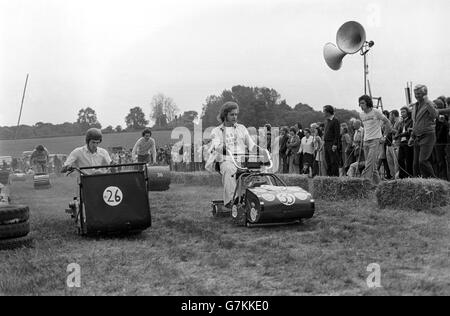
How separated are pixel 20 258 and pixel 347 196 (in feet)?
20.6

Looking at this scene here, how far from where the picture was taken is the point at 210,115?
2497cm

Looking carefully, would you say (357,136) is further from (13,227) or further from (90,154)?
(13,227)

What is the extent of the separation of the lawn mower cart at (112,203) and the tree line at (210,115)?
38.6 feet

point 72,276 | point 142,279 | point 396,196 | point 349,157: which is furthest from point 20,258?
point 349,157

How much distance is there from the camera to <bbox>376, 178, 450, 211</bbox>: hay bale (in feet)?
26.2

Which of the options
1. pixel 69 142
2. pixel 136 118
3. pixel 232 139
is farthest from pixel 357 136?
pixel 136 118

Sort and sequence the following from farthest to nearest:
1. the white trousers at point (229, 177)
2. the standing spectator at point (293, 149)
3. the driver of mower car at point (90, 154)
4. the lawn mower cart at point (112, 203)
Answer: the standing spectator at point (293, 149) < the white trousers at point (229, 177) < the driver of mower car at point (90, 154) < the lawn mower cart at point (112, 203)

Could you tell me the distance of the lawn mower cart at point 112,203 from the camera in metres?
6.56

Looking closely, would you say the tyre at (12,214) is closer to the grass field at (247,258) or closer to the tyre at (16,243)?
the tyre at (16,243)

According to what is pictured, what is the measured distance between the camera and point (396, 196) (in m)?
8.44

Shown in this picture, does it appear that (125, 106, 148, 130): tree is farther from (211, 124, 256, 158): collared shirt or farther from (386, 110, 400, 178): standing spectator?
(211, 124, 256, 158): collared shirt

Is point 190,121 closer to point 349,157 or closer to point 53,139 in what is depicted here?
point 53,139

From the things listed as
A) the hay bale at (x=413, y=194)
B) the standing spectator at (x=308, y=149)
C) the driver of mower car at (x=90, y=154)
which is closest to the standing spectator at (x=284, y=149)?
the standing spectator at (x=308, y=149)

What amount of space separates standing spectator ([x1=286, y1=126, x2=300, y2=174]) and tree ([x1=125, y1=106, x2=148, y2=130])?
25422 mm
